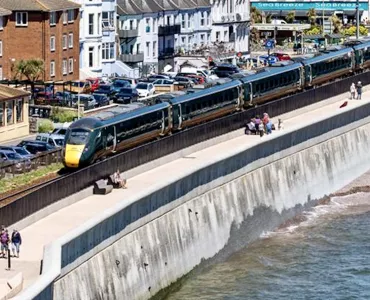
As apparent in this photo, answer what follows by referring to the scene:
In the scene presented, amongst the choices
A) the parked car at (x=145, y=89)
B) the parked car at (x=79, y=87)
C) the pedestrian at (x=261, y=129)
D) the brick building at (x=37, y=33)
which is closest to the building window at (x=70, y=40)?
the brick building at (x=37, y=33)

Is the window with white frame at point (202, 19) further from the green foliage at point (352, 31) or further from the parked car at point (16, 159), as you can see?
the parked car at point (16, 159)

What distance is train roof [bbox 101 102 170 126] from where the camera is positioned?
5312 cm

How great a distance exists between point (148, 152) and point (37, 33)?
3079 cm

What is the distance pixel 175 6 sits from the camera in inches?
4186

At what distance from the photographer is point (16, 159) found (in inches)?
2110

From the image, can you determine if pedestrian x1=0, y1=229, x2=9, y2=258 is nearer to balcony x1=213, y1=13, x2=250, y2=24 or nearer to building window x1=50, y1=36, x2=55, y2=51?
building window x1=50, y1=36, x2=55, y2=51

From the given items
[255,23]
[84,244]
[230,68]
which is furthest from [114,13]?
[84,244]

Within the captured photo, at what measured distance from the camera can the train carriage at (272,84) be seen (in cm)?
6806

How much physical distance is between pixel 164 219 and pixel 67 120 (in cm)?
2019

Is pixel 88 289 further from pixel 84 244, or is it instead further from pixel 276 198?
pixel 276 198

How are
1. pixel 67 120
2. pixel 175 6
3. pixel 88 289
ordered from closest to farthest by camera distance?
pixel 88 289 < pixel 67 120 < pixel 175 6

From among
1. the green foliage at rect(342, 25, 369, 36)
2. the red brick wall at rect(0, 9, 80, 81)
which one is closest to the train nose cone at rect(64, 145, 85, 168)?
the red brick wall at rect(0, 9, 80, 81)

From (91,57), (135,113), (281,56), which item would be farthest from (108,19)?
(135,113)

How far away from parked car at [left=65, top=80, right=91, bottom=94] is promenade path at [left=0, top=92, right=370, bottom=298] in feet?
62.9
